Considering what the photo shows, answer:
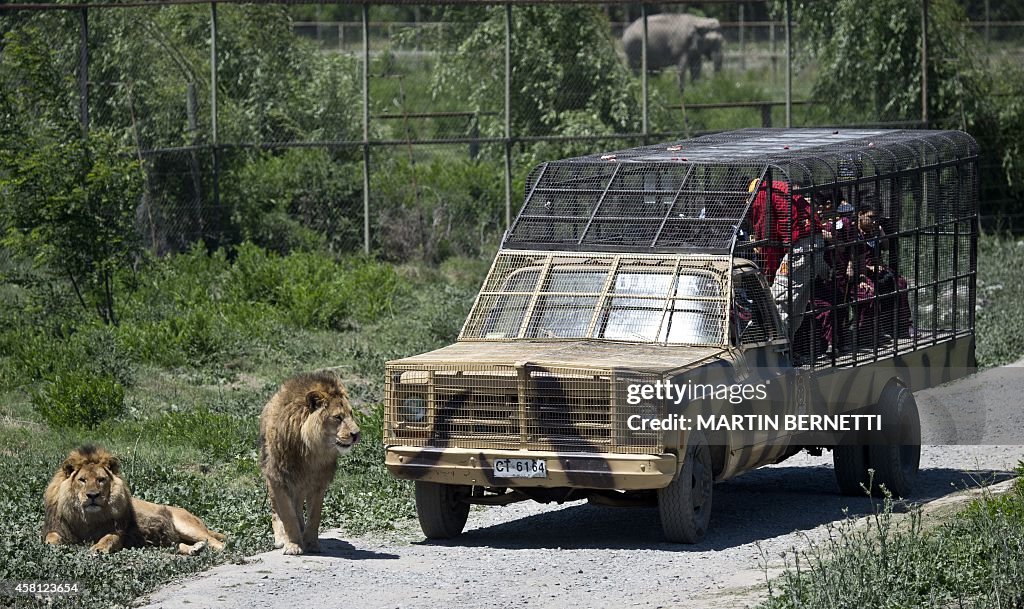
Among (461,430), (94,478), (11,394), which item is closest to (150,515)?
(94,478)

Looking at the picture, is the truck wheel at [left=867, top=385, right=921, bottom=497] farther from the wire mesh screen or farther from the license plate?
the license plate

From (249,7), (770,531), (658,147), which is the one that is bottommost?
(770,531)

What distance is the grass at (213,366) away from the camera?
1085cm

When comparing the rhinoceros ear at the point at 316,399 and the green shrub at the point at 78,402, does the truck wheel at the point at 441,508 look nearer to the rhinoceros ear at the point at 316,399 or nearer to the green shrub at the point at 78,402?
the rhinoceros ear at the point at 316,399

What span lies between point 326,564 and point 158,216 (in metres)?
11.6

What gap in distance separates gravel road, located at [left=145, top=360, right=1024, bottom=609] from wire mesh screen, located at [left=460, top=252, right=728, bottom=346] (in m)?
1.36

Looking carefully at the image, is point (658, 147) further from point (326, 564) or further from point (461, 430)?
point (326, 564)

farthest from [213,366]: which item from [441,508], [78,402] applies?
[441,508]

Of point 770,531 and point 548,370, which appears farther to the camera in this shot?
point 770,531

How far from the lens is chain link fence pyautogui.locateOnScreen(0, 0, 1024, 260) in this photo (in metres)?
21.0

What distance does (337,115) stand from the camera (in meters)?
23.1

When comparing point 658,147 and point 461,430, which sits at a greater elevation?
point 658,147

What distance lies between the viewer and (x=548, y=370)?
→ 1023 cm

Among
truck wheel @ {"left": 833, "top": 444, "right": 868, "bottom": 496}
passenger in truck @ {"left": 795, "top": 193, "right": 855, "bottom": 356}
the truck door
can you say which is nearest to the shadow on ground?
truck wheel @ {"left": 833, "top": 444, "right": 868, "bottom": 496}
